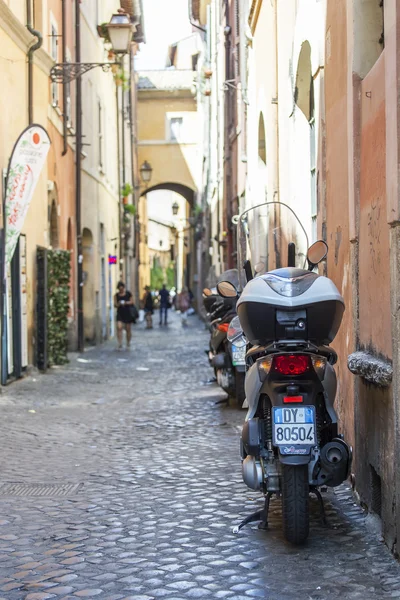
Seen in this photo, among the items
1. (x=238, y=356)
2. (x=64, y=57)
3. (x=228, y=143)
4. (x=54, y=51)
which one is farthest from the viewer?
(x=228, y=143)

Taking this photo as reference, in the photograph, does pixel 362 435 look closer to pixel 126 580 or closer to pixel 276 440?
pixel 276 440

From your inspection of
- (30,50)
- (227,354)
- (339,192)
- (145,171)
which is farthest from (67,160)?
(145,171)

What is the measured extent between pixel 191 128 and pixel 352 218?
41.7 m

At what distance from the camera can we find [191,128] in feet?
155

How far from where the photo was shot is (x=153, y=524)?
5.86 metres

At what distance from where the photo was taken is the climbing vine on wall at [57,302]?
57.2 feet

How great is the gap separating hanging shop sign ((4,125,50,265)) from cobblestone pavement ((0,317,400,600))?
9.29 feet

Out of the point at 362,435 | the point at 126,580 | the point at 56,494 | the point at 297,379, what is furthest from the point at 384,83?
the point at 56,494

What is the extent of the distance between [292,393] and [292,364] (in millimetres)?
151

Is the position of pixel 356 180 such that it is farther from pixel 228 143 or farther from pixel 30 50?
pixel 228 143

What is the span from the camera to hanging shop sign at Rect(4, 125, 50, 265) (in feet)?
43.2

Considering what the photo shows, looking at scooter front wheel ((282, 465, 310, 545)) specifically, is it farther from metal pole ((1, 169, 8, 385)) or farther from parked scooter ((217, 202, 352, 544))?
metal pole ((1, 169, 8, 385))

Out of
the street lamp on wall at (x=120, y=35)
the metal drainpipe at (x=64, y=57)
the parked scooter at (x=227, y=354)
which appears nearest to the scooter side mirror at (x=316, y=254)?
the parked scooter at (x=227, y=354)

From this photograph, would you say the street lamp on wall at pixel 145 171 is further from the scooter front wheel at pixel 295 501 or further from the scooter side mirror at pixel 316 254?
the scooter front wheel at pixel 295 501
